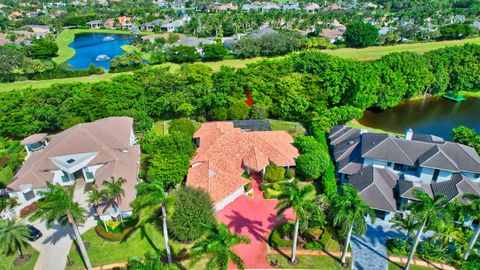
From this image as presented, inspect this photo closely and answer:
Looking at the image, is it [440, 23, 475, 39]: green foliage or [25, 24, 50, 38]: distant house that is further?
[25, 24, 50, 38]: distant house

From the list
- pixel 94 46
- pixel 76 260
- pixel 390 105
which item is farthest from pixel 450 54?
pixel 94 46

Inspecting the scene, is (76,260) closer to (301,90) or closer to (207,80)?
(207,80)

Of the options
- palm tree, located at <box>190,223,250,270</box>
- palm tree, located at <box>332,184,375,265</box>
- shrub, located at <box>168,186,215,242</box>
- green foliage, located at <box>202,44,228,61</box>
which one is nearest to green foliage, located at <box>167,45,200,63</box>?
green foliage, located at <box>202,44,228,61</box>

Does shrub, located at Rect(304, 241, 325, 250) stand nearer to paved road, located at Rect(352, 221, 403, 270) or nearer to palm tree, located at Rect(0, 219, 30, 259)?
paved road, located at Rect(352, 221, 403, 270)

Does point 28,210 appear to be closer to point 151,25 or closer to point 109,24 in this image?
point 151,25

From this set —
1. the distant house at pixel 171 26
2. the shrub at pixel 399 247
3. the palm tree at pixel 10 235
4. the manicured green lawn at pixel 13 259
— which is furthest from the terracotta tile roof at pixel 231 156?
the distant house at pixel 171 26

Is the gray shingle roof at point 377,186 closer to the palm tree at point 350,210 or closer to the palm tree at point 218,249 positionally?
the palm tree at point 350,210

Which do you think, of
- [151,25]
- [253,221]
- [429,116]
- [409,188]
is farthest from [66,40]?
[409,188]

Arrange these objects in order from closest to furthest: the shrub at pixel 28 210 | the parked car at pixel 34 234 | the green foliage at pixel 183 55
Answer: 1. the parked car at pixel 34 234
2. the shrub at pixel 28 210
3. the green foliage at pixel 183 55
